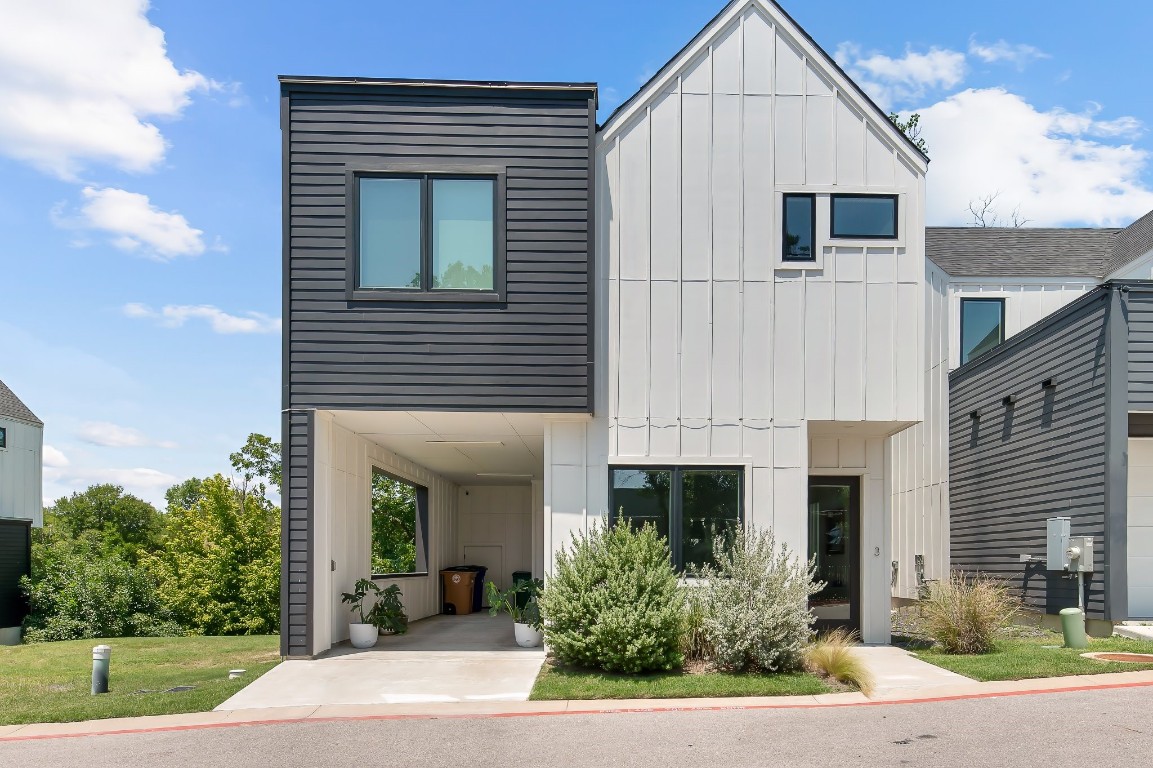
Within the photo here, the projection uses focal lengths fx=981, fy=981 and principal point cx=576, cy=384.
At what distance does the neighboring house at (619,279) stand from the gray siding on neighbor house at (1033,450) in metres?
2.85

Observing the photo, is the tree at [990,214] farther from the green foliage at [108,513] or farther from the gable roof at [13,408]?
the green foliage at [108,513]

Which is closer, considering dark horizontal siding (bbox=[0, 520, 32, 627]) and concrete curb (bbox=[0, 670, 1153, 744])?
concrete curb (bbox=[0, 670, 1153, 744])

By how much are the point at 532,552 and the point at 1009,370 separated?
12.0m

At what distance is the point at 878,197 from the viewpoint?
1230 cm

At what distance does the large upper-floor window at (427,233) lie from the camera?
11922mm

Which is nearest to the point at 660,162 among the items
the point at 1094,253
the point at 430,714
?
the point at 430,714

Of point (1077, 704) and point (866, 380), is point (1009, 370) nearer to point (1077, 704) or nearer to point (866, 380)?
point (866, 380)

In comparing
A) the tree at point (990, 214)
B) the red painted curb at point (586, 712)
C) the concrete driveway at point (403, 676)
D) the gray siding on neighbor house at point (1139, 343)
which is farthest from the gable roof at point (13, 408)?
the tree at point (990, 214)

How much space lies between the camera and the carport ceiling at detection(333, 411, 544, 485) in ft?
40.4

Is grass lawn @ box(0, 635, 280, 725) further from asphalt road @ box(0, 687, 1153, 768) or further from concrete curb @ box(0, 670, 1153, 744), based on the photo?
A: asphalt road @ box(0, 687, 1153, 768)

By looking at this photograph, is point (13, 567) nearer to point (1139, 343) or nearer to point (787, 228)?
point (787, 228)

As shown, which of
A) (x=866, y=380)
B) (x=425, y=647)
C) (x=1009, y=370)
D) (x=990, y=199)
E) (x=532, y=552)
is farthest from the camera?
(x=990, y=199)

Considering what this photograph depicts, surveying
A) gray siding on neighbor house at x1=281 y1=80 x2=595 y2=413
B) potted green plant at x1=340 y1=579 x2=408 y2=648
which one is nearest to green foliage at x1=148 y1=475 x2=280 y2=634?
potted green plant at x1=340 y1=579 x2=408 y2=648

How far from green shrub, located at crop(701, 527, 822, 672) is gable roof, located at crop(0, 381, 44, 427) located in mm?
19736
